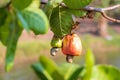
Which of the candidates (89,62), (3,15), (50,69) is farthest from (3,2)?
(50,69)

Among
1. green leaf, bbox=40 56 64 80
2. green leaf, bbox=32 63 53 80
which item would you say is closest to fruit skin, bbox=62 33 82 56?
green leaf, bbox=40 56 64 80

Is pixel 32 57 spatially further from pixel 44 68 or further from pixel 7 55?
pixel 7 55

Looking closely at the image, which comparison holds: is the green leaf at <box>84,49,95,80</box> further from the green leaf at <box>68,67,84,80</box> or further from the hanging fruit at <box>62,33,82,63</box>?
the hanging fruit at <box>62,33,82,63</box>

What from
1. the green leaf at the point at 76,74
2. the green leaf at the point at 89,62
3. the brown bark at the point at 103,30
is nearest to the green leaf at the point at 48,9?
the green leaf at the point at 89,62

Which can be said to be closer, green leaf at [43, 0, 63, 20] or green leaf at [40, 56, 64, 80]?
green leaf at [43, 0, 63, 20]

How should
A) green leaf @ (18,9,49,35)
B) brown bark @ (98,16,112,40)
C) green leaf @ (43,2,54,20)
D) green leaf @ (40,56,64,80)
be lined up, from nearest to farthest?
green leaf @ (18,9,49,35) < green leaf @ (43,2,54,20) < green leaf @ (40,56,64,80) < brown bark @ (98,16,112,40)

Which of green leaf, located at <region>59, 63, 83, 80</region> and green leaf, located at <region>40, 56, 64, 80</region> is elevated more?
green leaf, located at <region>40, 56, 64, 80</region>

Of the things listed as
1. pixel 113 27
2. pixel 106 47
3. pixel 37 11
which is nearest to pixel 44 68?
pixel 37 11

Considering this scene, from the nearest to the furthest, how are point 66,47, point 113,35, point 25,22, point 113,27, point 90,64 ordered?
point 25,22, point 66,47, point 90,64, point 113,35, point 113,27

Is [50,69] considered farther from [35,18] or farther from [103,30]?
[103,30]
